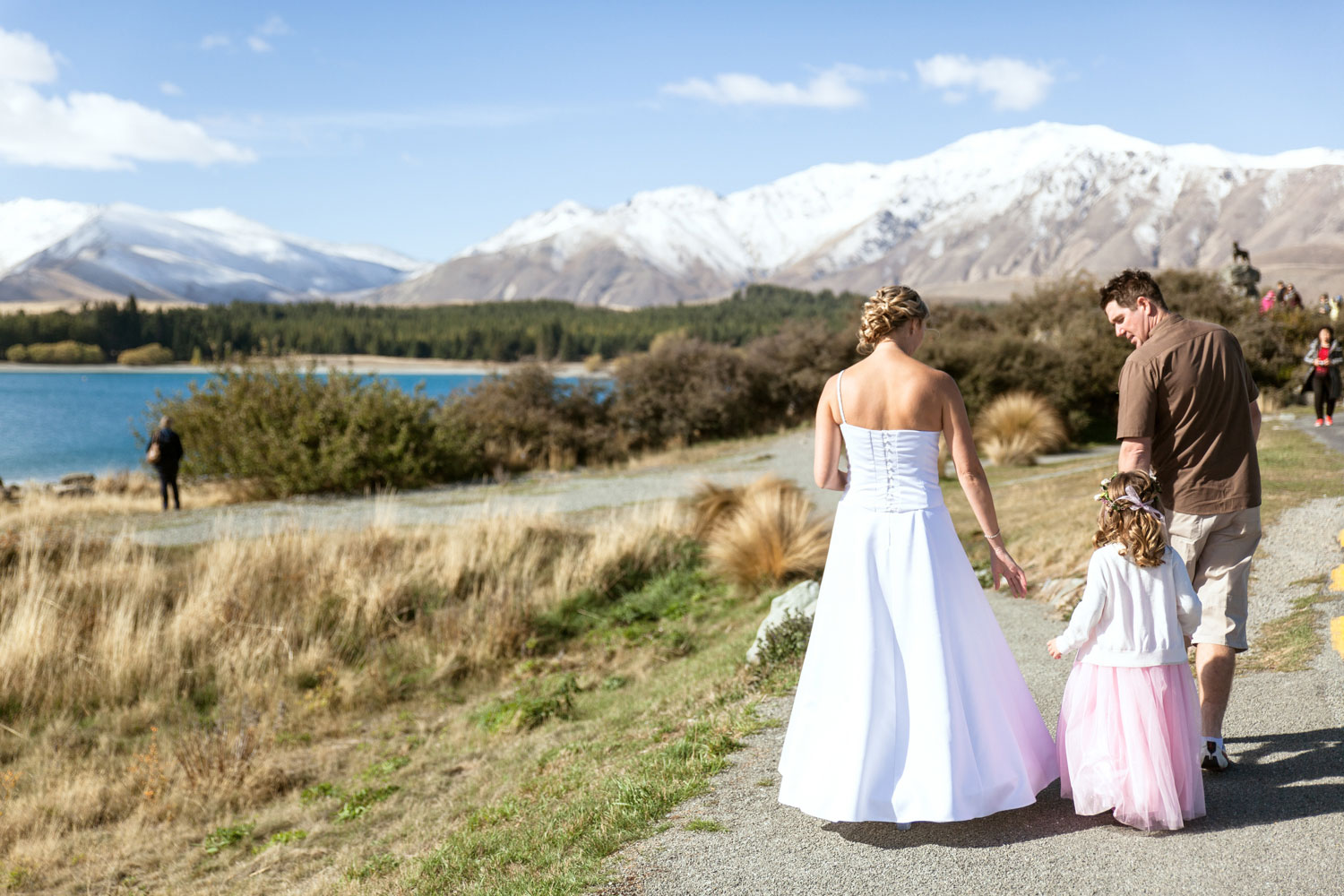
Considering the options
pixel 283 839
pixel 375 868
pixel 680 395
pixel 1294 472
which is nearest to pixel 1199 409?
pixel 375 868

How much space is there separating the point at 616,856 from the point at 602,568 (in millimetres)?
8096

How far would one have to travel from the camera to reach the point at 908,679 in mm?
4004

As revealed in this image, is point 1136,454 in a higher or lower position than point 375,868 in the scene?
higher

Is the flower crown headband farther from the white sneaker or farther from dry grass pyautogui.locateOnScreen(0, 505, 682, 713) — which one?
dry grass pyautogui.locateOnScreen(0, 505, 682, 713)

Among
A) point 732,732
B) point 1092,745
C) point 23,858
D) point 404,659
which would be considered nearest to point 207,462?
point 404,659

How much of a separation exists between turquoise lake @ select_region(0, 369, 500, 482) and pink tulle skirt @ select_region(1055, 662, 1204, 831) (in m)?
19.1

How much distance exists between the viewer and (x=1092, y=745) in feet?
12.8

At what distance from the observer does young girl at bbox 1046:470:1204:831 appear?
3801mm

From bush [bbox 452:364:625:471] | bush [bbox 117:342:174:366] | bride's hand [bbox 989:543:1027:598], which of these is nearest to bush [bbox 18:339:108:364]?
bush [bbox 117:342:174:366]

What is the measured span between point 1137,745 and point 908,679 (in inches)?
34.6

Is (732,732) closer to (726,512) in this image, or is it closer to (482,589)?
(482,589)

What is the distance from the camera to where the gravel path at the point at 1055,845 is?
365 cm

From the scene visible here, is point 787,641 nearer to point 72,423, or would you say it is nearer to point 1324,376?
point 1324,376

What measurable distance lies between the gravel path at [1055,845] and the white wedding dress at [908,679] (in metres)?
0.19
